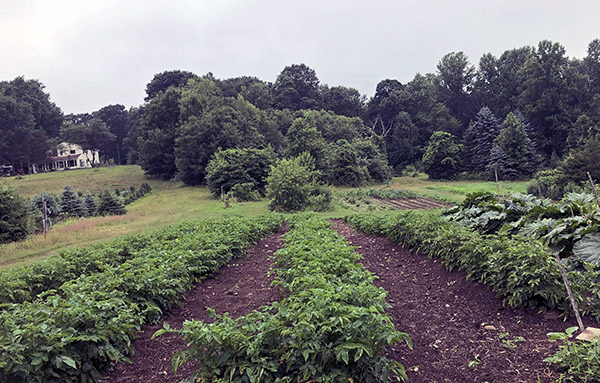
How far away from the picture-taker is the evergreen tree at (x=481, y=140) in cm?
4684

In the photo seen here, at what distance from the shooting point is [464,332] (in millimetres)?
4320

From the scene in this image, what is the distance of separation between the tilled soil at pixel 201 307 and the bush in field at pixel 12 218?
32.7ft

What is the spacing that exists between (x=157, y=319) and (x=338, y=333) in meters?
3.03

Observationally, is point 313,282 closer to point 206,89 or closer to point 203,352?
point 203,352

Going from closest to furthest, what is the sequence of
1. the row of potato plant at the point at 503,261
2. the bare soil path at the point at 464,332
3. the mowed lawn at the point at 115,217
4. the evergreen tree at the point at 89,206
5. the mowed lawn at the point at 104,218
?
the bare soil path at the point at 464,332 → the row of potato plant at the point at 503,261 → the mowed lawn at the point at 104,218 → the mowed lawn at the point at 115,217 → the evergreen tree at the point at 89,206

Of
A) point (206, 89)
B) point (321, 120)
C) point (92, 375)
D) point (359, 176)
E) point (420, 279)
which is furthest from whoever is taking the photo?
point (321, 120)

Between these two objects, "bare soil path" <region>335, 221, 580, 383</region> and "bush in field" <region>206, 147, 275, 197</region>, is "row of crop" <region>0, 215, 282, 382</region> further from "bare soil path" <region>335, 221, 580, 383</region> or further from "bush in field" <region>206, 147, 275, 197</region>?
"bush in field" <region>206, 147, 275, 197</region>

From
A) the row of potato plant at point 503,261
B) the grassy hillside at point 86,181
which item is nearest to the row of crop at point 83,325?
the row of potato plant at point 503,261

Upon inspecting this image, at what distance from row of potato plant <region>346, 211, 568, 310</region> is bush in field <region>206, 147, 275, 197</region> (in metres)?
23.1

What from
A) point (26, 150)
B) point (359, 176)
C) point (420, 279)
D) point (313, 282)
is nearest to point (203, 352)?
point (313, 282)

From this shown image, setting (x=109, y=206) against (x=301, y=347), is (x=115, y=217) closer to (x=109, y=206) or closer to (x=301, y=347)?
(x=109, y=206)

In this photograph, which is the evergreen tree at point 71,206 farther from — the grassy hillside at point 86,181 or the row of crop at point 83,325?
the row of crop at point 83,325

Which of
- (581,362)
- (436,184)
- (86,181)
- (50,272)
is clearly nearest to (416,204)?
(436,184)

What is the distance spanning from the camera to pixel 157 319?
515cm
